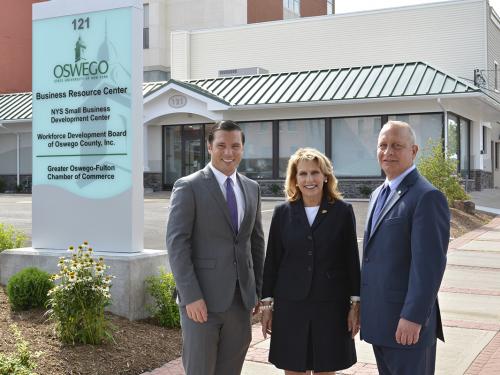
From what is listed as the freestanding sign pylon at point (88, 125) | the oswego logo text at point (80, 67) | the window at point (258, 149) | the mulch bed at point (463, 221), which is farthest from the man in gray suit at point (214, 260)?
the window at point (258, 149)

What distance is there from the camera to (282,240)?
164 inches

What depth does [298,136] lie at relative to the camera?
2548cm

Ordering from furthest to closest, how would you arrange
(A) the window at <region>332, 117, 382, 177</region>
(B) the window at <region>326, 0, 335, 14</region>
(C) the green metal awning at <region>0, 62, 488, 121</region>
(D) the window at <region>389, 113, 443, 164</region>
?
(B) the window at <region>326, 0, 335, 14</region> → (A) the window at <region>332, 117, 382, 177</region> → (D) the window at <region>389, 113, 443, 164</region> → (C) the green metal awning at <region>0, 62, 488, 121</region>

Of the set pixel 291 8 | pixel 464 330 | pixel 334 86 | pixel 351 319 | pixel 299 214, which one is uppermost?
pixel 291 8

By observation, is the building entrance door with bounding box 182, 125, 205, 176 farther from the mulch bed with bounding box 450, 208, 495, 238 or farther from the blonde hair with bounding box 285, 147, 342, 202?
the blonde hair with bounding box 285, 147, 342, 202

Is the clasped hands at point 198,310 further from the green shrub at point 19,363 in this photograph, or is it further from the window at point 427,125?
the window at point 427,125

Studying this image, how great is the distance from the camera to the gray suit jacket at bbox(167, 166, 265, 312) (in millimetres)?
3895

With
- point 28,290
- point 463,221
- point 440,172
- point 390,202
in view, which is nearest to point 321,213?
point 390,202

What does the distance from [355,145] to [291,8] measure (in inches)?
1198

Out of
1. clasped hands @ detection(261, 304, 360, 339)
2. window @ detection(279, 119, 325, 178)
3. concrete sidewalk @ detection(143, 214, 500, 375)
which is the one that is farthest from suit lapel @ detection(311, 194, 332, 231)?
window @ detection(279, 119, 325, 178)

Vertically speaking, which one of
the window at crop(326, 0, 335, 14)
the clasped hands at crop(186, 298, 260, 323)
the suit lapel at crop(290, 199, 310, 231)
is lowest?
the clasped hands at crop(186, 298, 260, 323)

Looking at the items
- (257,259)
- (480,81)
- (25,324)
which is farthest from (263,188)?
(257,259)

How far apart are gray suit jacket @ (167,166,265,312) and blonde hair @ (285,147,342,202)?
0.43 m

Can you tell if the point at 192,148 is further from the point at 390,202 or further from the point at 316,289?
the point at 390,202
